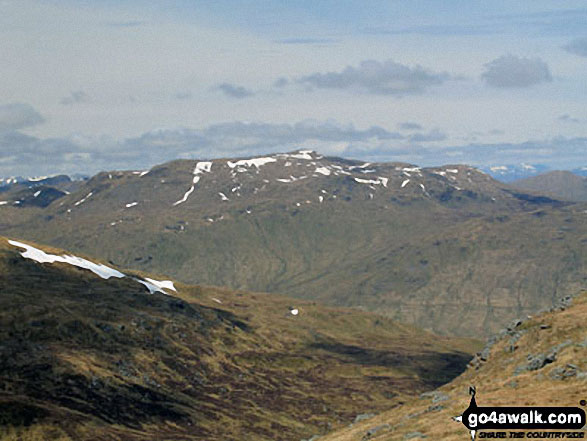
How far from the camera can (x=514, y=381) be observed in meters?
83.4

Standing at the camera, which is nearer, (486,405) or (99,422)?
(486,405)

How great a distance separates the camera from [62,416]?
7239 inches

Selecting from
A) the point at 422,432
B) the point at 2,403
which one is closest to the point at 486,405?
the point at 422,432

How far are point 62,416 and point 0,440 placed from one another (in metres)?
21.6

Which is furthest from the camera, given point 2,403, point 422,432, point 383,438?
point 2,403

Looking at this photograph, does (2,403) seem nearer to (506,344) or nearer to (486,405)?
(506,344)

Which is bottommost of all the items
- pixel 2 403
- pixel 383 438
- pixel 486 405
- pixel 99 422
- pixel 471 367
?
pixel 99 422

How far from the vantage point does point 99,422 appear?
194m

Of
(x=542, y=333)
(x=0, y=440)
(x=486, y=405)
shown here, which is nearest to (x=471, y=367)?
(x=542, y=333)

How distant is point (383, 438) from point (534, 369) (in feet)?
88.5

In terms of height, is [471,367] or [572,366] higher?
[572,366]

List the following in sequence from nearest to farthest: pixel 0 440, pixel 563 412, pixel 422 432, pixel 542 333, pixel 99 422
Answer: pixel 563 412, pixel 422 432, pixel 542 333, pixel 0 440, pixel 99 422

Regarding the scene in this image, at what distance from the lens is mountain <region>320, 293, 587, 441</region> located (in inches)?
2721

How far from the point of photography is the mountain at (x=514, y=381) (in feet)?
227
